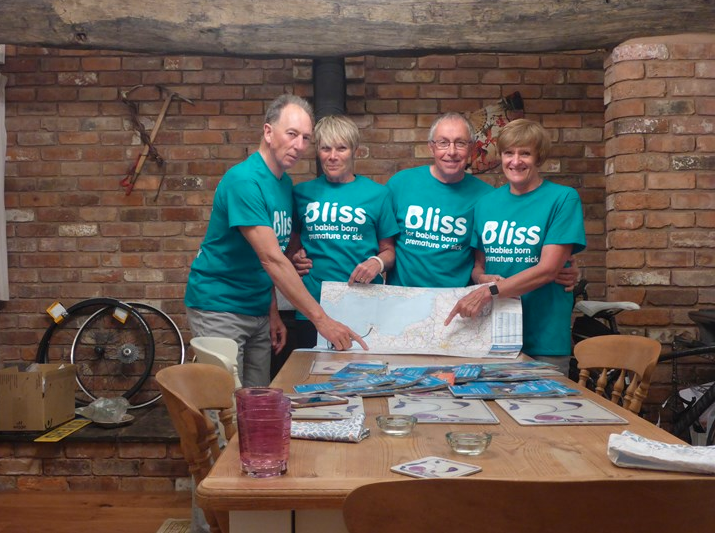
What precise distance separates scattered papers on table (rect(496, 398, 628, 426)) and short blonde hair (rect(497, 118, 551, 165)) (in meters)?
1.06

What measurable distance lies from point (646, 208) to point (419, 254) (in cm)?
130

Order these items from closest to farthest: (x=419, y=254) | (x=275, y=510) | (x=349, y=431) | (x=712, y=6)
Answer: (x=275, y=510) < (x=349, y=431) < (x=419, y=254) < (x=712, y=6)

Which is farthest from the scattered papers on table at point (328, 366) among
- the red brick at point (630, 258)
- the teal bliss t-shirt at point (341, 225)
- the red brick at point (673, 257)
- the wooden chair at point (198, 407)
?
the red brick at point (673, 257)

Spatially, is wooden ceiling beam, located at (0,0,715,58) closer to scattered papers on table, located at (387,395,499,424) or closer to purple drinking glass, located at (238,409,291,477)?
scattered papers on table, located at (387,395,499,424)

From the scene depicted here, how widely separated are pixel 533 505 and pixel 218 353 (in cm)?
142

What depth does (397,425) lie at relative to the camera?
1483 millimetres

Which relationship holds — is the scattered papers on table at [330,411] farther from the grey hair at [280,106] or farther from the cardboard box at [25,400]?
the cardboard box at [25,400]

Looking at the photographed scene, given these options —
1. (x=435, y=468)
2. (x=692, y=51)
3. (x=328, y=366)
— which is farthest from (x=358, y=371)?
(x=692, y=51)

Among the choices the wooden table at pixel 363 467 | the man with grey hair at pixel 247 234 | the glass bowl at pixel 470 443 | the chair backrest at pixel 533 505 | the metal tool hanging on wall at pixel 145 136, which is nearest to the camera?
the chair backrest at pixel 533 505

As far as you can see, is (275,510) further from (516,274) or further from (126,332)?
(126,332)

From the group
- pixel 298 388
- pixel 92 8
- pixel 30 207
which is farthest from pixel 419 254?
pixel 30 207

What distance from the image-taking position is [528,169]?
2650 millimetres

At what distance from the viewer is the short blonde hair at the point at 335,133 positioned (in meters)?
2.81

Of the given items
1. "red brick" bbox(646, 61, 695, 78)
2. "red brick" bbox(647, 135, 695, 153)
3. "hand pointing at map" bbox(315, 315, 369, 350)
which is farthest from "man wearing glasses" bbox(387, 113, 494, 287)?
"red brick" bbox(646, 61, 695, 78)
